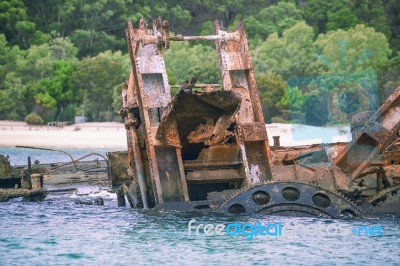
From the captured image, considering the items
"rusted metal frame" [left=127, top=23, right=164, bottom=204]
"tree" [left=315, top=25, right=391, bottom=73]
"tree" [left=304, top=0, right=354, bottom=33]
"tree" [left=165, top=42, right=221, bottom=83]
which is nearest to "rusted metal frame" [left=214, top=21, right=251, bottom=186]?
"rusted metal frame" [left=127, top=23, right=164, bottom=204]

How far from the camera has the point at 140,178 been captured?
22.0 m

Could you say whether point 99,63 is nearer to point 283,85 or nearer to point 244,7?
point 283,85

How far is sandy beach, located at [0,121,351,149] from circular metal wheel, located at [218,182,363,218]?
1744 inches

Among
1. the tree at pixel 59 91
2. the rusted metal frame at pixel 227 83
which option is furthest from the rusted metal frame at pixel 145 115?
the tree at pixel 59 91

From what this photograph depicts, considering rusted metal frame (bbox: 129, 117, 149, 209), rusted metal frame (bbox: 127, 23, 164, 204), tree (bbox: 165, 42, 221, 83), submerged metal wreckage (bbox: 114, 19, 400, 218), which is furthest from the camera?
tree (bbox: 165, 42, 221, 83)

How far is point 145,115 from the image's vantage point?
69.6ft

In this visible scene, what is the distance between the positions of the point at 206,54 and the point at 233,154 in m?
71.7

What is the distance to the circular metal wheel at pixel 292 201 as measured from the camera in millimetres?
19469

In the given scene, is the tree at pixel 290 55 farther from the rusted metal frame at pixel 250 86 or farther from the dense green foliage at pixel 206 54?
the rusted metal frame at pixel 250 86

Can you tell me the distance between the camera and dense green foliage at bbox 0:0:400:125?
246ft

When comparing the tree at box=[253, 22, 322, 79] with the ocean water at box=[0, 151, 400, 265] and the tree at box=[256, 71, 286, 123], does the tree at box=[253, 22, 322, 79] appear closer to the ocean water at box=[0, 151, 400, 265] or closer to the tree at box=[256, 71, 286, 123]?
the tree at box=[256, 71, 286, 123]

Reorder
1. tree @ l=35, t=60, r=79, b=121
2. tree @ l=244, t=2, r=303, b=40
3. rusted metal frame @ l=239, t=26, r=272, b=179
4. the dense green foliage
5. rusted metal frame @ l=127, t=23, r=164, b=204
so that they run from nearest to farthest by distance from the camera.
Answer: rusted metal frame @ l=127, t=23, r=164, b=204
rusted metal frame @ l=239, t=26, r=272, b=179
the dense green foliage
tree @ l=35, t=60, r=79, b=121
tree @ l=244, t=2, r=303, b=40

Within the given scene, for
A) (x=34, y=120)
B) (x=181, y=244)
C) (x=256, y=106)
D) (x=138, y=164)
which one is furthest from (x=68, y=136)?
(x=181, y=244)

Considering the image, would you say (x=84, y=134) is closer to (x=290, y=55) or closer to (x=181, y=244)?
(x=290, y=55)
